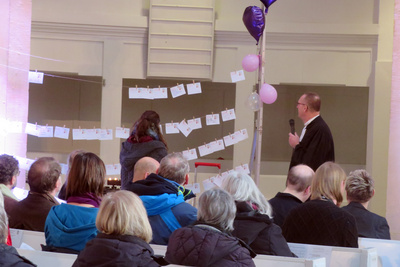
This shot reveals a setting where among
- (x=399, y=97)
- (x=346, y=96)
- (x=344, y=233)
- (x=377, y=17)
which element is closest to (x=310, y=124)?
(x=399, y=97)

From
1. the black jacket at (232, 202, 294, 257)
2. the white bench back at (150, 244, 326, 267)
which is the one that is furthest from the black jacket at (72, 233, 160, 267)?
the black jacket at (232, 202, 294, 257)

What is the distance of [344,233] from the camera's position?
4164 mm

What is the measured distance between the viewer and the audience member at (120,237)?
2922 millimetres

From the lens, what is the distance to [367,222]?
15.2ft

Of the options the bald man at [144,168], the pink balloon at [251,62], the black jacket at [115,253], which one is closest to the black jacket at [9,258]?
the black jacket at [115,253]

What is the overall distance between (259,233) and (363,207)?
4.06ft

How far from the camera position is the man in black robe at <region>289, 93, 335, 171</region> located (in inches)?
259

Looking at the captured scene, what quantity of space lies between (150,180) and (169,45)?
5074 mm

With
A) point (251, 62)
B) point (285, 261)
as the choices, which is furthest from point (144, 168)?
point (251, 62)

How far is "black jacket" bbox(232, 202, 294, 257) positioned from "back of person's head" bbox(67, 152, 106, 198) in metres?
0.85

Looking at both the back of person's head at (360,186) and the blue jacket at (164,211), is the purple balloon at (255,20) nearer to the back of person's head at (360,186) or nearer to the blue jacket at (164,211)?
the back of person's head at (360,186)

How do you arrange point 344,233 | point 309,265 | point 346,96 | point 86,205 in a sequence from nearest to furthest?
point 309,265
point 86,205
point 344,233
point 346,96

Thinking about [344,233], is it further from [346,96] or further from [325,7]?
[346,96]

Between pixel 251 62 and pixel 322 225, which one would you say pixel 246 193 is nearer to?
pixel 322 225
